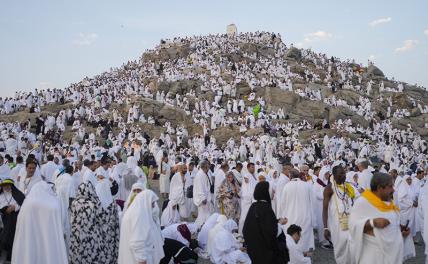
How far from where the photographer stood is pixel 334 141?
29.2 m

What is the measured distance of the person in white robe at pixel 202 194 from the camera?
948 centimetres

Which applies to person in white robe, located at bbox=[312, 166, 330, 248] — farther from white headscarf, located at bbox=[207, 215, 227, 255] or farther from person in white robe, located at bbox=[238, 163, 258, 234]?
white headscarf, located at bbox=[207, 215, 227, 255]

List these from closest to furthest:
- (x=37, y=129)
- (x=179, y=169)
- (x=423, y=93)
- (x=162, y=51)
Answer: (x=179, y=169), (x=37, y=129), (x=423, y=93), (x=162, y=51)

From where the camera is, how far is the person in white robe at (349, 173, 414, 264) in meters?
3.77

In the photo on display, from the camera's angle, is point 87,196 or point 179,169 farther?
point 179,169

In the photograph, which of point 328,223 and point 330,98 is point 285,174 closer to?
point 328,223

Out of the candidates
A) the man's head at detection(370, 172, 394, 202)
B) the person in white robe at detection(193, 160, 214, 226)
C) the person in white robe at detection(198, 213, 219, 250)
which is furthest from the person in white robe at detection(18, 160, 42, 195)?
the man's head at detection(370, 172, 394, 202)

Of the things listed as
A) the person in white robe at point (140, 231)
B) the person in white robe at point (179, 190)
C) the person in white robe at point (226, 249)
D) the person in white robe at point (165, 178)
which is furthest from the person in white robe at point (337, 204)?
the person in white robe at point (165, 178)

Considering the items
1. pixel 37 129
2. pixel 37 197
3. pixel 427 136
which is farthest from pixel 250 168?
pixel 427 136

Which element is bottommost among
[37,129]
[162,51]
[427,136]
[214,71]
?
[427,136]

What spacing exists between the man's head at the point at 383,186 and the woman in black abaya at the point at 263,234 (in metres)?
1.19

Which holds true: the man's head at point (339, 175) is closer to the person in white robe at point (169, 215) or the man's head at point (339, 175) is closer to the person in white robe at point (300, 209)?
the person in white robe at point (300, 209)

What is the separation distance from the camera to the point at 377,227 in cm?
376

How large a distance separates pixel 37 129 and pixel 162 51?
3341 centimetres
